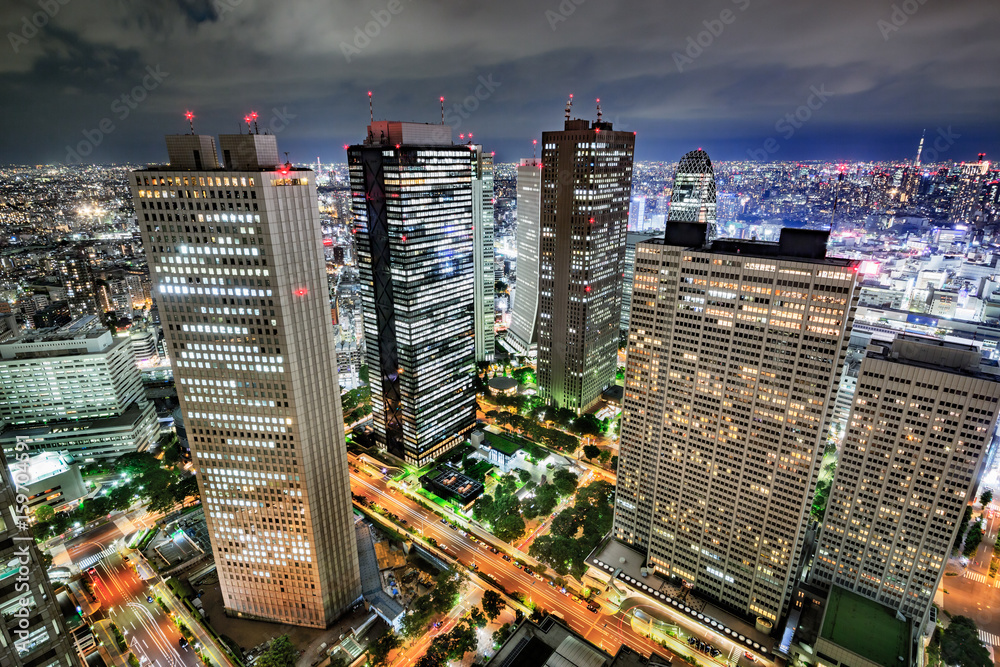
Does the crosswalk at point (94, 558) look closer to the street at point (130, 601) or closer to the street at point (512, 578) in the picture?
the street at point (130, 601)

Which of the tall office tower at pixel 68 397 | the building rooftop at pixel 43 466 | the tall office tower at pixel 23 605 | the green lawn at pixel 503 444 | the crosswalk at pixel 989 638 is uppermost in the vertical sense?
the tall office tower at pixel 23 605

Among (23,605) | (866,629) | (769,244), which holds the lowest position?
(866,629)

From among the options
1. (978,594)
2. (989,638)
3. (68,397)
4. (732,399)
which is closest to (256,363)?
(732,399)

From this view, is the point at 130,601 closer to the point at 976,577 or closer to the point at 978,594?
the point at 978,594

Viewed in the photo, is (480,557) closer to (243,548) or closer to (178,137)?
(243,548)

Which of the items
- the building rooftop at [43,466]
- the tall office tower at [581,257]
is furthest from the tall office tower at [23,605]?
the tall office tower at [581,257]

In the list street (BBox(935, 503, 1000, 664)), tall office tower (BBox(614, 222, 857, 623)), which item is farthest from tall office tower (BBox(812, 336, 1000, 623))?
street (BBox(935, 503, 1000, 664))

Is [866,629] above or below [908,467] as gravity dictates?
below
